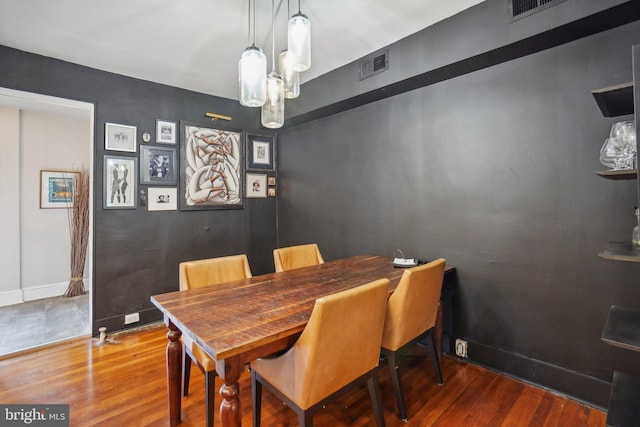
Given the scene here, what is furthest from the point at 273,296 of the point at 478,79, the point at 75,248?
the point at 75,248

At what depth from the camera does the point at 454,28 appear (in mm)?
2074

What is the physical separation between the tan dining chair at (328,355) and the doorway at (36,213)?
3.05 metres

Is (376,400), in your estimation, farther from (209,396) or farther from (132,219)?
(132,219)

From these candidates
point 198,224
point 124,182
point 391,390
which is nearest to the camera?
point 391,390

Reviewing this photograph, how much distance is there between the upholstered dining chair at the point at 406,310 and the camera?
64.1 inches

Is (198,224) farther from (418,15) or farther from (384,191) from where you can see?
(418,15)

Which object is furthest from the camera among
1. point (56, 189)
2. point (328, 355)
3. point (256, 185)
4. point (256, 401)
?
point (56, 189)

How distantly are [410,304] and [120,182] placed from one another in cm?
292

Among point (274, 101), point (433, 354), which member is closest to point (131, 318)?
point (274, 101)

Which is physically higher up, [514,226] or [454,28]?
[454,28]

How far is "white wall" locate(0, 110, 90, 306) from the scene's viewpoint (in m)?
3.70

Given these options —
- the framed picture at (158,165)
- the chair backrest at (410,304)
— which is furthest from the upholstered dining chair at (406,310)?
the framed picture at (158,165)

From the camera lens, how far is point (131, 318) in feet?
9.73

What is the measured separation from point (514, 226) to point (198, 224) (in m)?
3.08
